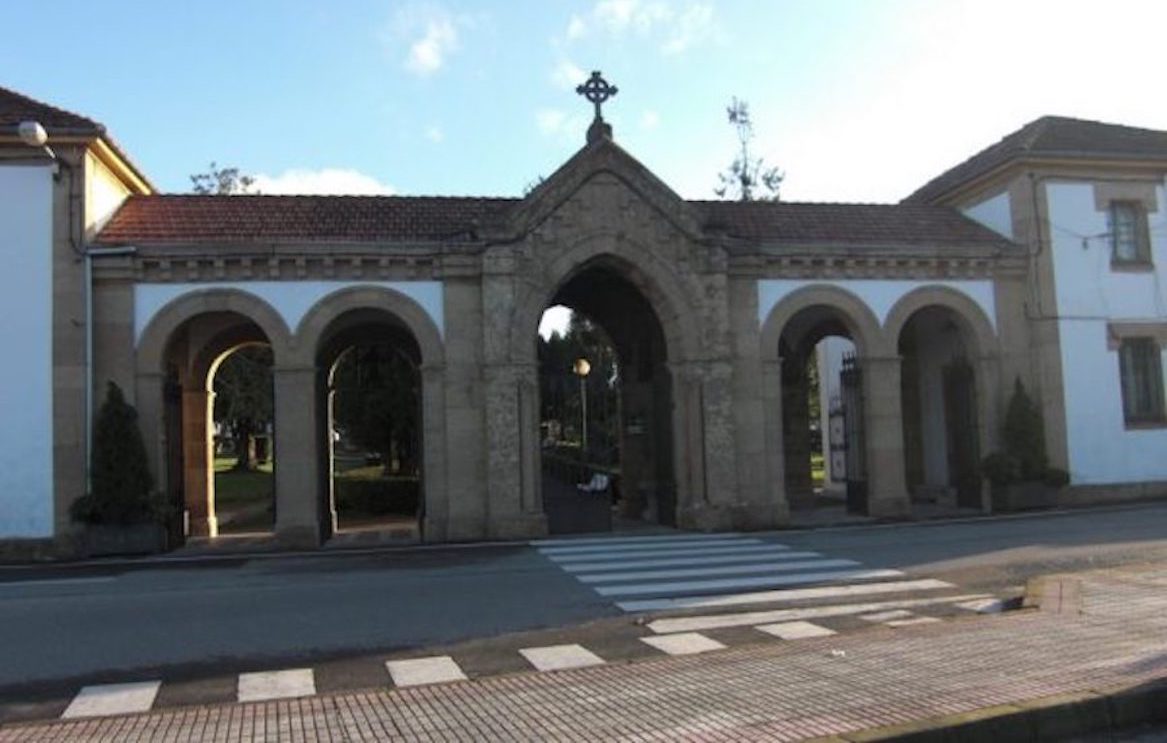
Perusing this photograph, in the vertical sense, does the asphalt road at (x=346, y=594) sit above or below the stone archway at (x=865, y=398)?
below

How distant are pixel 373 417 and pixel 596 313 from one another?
1089cm

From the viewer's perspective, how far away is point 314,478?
59.4 ft

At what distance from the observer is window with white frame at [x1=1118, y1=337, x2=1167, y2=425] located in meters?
22.4

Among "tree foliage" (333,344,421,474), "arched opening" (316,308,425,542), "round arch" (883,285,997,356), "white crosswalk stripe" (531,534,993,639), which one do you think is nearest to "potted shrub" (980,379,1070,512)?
"round arch" (883,285,997,356)

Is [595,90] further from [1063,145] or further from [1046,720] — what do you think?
[1046,720]

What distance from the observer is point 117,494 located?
55.3 ft

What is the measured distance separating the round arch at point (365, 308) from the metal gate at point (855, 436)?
28.9ft

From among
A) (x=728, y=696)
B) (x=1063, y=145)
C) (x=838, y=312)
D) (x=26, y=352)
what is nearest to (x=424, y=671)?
(x=728, y=696)

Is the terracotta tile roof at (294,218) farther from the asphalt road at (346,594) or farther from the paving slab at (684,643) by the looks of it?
the paving slab at (684,643)

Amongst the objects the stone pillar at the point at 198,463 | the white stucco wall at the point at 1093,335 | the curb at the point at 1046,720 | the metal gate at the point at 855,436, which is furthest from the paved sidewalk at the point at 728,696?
the stone pillar at the point at 198,463

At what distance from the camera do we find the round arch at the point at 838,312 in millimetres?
20047

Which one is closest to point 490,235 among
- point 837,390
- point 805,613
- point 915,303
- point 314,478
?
point 314,478

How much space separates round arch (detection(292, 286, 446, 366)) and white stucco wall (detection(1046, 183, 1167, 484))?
43.3 feet

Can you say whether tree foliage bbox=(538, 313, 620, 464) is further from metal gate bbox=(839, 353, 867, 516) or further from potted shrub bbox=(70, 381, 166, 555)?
potted shrub bbox=(70, 381, 166, 555)
